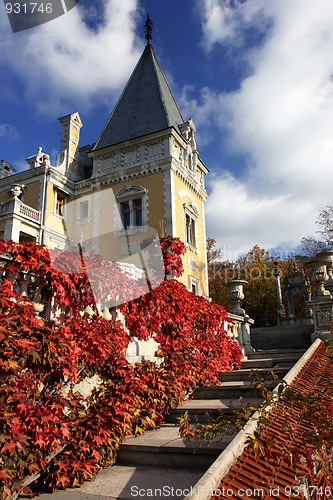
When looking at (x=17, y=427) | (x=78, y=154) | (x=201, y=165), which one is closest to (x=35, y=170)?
(x=78, y=154)

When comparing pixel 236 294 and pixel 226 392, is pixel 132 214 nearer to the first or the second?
pixel 236 294

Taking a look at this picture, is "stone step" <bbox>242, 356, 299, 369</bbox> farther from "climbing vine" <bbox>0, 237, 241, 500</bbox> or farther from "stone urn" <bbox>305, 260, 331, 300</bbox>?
"stone urn" <bbox>305, 260, 331, 300</bbox>

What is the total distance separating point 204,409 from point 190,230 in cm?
1674

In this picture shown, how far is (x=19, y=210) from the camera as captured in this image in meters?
17.7

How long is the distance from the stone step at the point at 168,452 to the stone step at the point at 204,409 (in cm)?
70

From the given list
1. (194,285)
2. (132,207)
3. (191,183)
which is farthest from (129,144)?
(194,285)

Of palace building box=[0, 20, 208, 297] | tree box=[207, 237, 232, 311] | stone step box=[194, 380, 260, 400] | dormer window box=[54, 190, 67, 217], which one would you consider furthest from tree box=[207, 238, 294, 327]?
stone step box=[194, 380, 260, 400]

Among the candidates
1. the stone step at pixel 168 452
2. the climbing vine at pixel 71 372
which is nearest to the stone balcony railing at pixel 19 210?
the climbing vine at pixel 71 372

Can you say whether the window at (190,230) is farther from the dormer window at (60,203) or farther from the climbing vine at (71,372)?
the climbing vine at (71,372)

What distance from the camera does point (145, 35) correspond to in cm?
2766

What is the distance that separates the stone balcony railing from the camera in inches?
687

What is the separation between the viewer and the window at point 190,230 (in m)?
20.8

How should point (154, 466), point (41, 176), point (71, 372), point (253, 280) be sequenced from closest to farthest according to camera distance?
point (71, 372) < point (154, 466) < point (41, 176) < point (253, 280)

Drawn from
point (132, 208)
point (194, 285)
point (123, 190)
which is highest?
point (123, 190)
